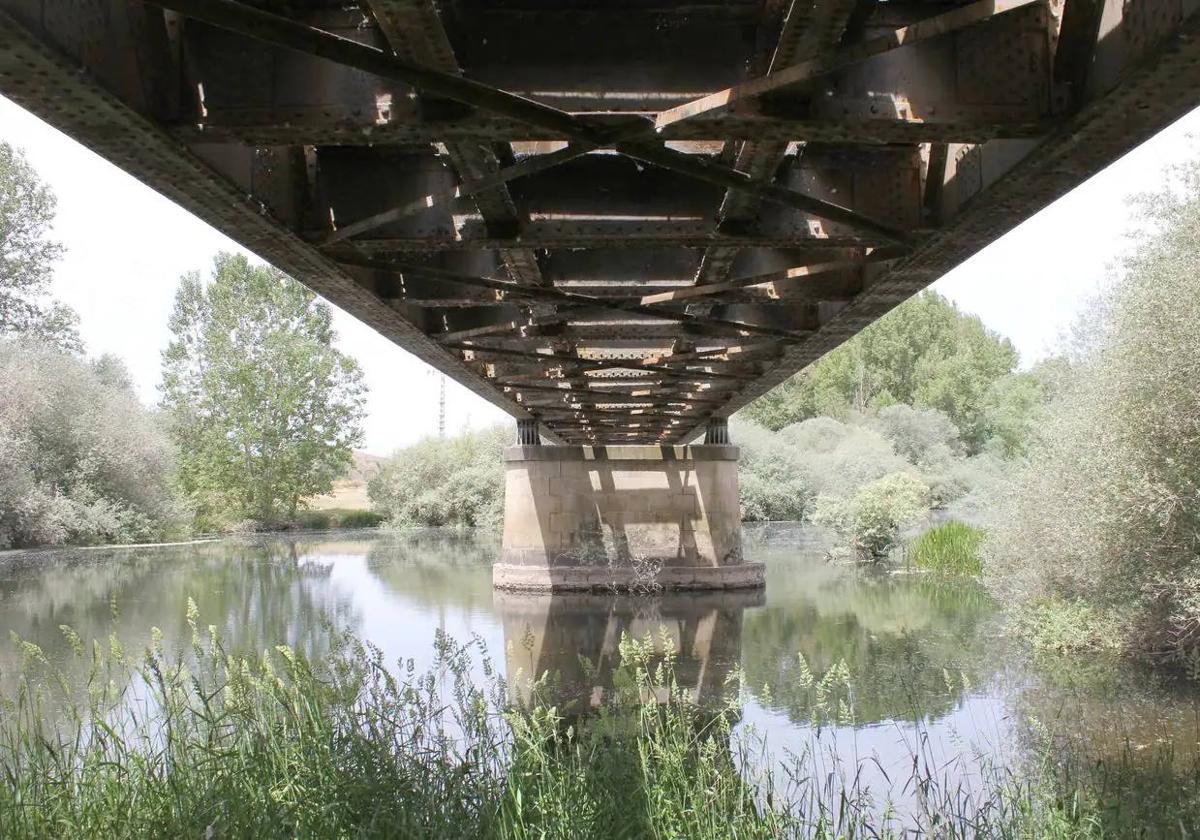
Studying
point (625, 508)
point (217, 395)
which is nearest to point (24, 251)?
point (217, 395)

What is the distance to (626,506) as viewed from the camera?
78.7 feet

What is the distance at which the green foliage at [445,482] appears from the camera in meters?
48.4

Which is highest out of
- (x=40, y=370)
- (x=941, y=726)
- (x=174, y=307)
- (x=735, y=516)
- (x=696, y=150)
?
(x=174, y=307)

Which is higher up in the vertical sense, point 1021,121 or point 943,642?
point 1021,121

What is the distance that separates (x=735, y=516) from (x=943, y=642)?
9.10 metres

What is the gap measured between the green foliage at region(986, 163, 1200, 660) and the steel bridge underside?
6863 millimetres

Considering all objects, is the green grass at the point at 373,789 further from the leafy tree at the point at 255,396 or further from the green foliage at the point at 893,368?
the green foliage at the point at 893,368

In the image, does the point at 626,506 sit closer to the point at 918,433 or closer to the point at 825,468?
the point at 825,468

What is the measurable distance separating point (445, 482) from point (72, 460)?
1734cm

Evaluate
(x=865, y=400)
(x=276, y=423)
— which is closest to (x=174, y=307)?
(x=276, y=423)

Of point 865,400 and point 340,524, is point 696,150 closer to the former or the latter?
point 340,524

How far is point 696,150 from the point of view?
521 cm

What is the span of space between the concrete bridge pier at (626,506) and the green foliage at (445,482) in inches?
859

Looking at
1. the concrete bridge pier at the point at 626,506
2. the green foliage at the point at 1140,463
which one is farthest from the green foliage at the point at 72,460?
the green foliage at the point at 1140,463
